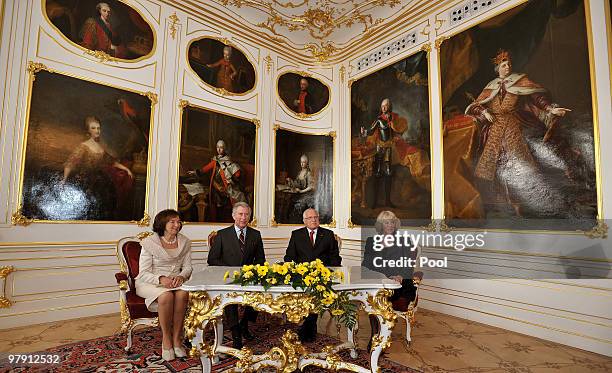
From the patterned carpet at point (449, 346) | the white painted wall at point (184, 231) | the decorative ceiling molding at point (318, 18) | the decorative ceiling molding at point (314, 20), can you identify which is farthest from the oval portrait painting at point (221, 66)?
the patterned carpet at point (449, 346)

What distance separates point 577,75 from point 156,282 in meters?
Result: 6.24

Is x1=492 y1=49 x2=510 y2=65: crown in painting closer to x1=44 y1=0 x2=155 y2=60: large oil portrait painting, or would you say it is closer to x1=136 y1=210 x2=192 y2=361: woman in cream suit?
x1=136 y1=210 x2=192 y2=361: woman in cream suit

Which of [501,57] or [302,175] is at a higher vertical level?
[501,57]

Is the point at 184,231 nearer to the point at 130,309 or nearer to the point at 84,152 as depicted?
the point at 84,152

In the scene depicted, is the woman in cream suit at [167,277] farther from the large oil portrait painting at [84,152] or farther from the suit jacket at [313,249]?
the large oil portrait painting at [84,152]

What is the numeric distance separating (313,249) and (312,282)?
5.42 ft

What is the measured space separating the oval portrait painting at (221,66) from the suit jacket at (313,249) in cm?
435

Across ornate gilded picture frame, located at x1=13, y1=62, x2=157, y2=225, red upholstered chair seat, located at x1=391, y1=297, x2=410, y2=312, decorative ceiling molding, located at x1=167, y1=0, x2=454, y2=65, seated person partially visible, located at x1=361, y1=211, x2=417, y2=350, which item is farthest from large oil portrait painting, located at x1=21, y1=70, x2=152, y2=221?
red upholstered chair seat, located at x1=391, y1=297, x2=410, y2=312

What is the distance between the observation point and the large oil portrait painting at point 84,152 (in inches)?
195

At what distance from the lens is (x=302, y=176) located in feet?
27.6

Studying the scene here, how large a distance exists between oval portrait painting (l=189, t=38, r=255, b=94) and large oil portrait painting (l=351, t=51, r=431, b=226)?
278 cm

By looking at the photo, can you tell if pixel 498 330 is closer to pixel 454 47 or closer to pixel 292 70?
Answer: pixel 454 47

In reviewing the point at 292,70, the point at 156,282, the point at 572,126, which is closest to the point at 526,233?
the point at 572,126

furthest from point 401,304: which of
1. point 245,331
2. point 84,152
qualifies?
point 84,152
